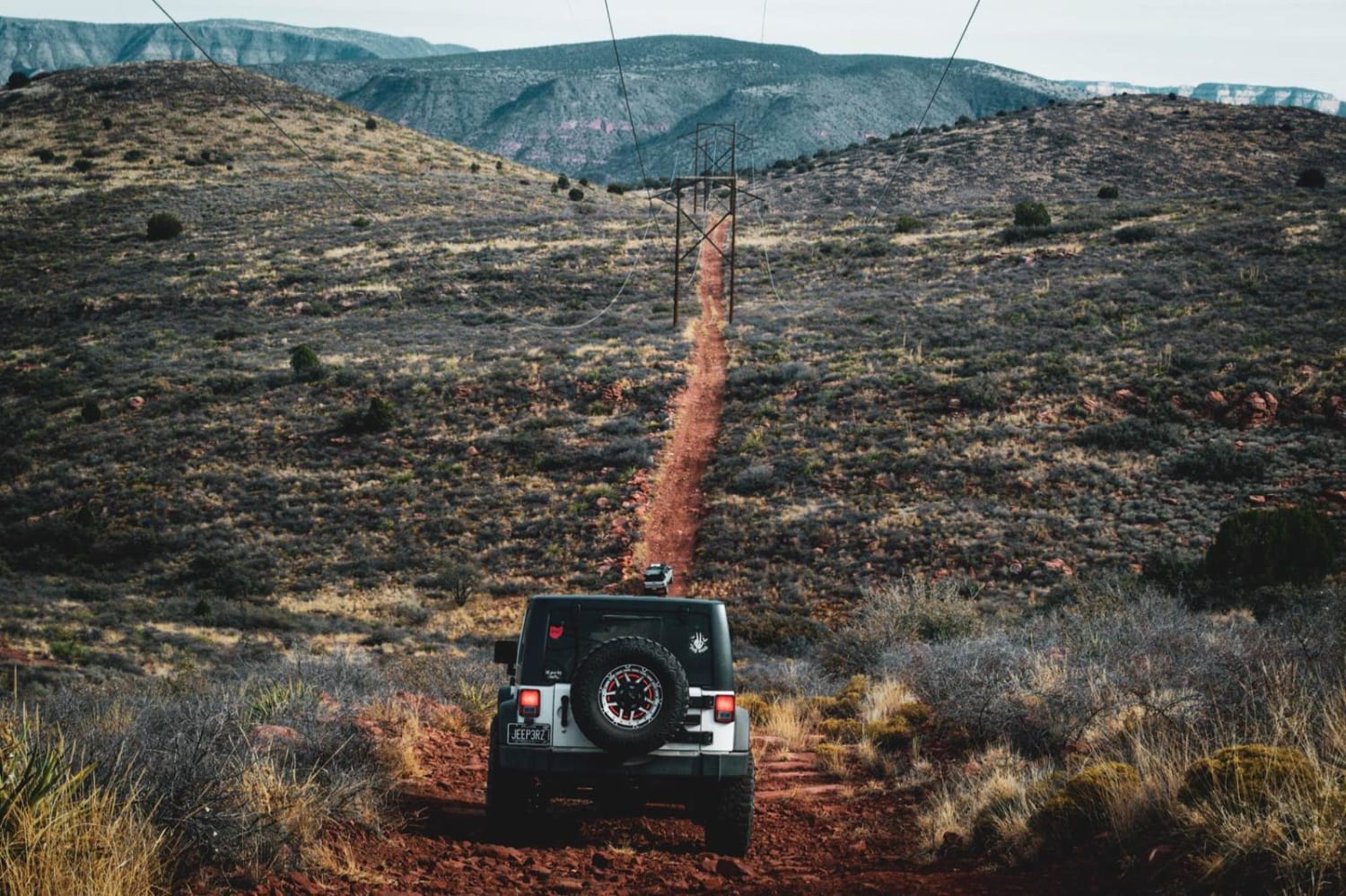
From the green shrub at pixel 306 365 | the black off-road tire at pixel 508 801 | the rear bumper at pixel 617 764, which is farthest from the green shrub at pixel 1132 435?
the green shrub at pixel 306 365

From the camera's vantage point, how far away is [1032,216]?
54.4m

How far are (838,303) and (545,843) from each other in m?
40.1

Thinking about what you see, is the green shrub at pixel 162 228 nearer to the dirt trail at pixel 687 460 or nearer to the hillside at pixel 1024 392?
the hillside at pixel 1024 392

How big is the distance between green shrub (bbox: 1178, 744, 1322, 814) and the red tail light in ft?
13.5

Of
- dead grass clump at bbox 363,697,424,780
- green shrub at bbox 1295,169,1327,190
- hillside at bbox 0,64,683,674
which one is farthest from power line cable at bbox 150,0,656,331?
green shrub at bbox 1295,169,1327,190

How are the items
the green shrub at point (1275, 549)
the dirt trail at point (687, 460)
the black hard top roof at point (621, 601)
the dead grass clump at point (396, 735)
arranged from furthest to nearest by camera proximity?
the dirt trail at point (687, 460) < the green shrub at point (1275, 549) < the dead grass clump at point (396, 735) < the black hard top roof at point (621, 601)

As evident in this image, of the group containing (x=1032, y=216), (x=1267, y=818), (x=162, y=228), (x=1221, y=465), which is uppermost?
(x=1032, y=216)

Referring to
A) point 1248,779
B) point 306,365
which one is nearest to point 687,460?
point 306,365

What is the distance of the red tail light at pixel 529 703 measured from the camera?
699 cm

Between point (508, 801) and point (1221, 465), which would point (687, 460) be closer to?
point (1221, 465)

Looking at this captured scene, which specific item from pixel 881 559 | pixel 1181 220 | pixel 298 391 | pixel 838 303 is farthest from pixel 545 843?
pixel 1181 220

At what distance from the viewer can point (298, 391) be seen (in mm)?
37656

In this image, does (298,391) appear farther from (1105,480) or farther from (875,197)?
(875,197)

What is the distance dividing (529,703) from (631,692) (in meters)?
0.76
